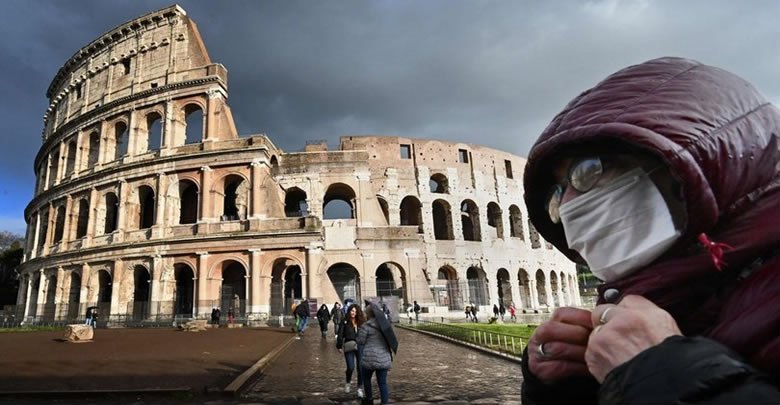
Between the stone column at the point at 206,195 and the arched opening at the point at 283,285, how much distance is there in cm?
449

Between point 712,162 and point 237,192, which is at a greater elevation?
point 237,192

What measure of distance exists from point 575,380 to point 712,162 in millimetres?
542

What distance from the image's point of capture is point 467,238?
34469mm

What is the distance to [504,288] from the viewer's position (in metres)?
29.5

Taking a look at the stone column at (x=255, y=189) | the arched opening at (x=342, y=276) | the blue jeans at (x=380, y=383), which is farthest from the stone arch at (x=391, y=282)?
the blue jeans at (x=380, y=383)

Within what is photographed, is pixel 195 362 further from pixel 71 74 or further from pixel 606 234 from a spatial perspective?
pixel 71 74

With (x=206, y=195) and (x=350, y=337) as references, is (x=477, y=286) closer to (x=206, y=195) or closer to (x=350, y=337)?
(x=206, y=195)

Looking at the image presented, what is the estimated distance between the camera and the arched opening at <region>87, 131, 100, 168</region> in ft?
95.8

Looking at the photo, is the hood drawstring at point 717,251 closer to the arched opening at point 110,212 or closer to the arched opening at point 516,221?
the arched opening at point 110,212

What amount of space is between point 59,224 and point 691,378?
3738 cm

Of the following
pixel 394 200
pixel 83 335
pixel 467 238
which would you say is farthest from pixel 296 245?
pixel 467 238

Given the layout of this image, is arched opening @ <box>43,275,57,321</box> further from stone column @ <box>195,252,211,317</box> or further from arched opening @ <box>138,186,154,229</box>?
stone column @ <box>195,252,211,317</box>

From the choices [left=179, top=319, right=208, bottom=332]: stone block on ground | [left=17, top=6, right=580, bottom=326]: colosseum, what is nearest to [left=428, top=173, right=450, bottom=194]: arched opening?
[left=17, top=6, right=580, bottom=326]: colosseum

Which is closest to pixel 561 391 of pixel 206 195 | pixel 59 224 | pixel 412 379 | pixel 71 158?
pixel 412 379
